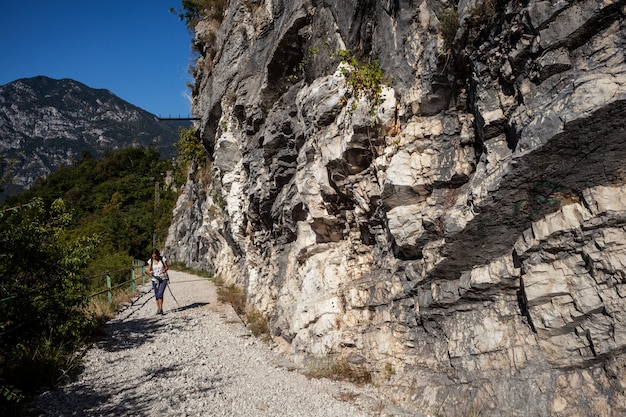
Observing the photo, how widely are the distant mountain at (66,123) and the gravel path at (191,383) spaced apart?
105231mm

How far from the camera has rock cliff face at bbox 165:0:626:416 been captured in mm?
3539

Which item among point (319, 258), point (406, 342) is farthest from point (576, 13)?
point (319, 258)

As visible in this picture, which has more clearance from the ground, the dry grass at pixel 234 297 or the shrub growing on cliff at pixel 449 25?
the shrub growing on cliff at pixel 449 25

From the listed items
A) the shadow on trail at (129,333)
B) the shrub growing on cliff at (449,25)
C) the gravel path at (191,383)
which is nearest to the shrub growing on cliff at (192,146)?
the shadow on trail at (129,333)

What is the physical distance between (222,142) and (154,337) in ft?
26.1

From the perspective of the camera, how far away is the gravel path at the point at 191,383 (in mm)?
4648

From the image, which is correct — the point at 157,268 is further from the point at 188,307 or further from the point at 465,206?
the point at 465,206

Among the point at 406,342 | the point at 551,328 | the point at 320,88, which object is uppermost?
the point at 320,88

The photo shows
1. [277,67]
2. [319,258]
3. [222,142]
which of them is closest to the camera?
[319,258]

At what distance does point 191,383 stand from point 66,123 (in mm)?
170828

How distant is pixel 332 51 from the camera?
7840mm

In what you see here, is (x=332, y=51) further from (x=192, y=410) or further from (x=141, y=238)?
(x=141, y=238)

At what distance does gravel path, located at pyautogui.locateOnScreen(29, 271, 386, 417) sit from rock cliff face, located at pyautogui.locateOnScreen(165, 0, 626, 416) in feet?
2.07

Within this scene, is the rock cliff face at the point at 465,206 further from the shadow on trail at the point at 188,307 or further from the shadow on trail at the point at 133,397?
the shadow on trail at the point at 188,307
